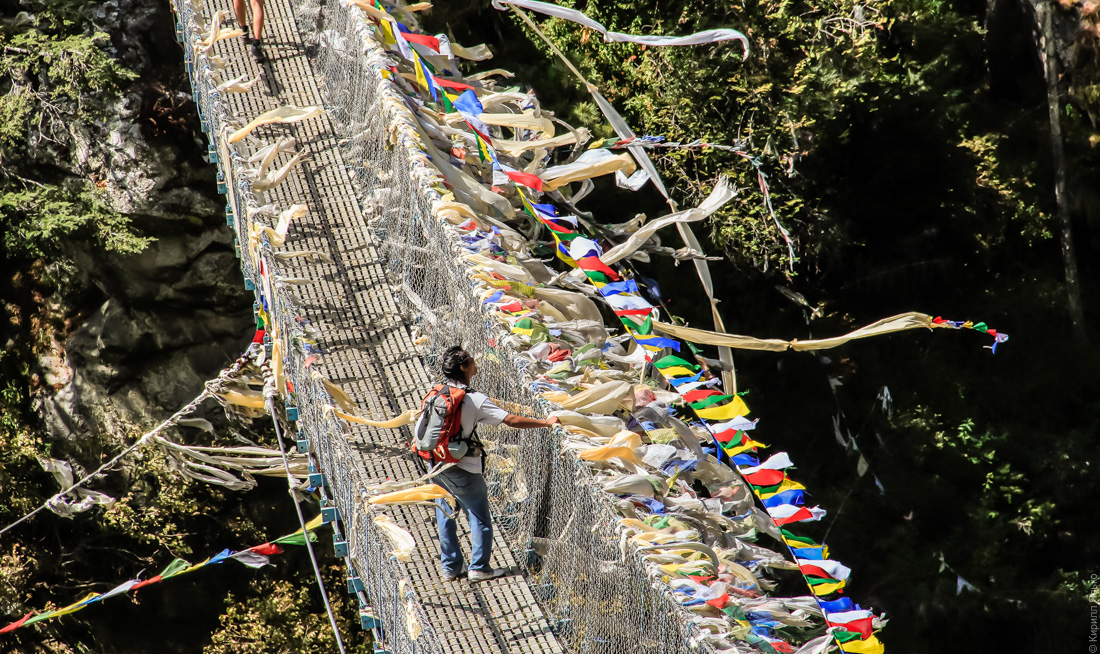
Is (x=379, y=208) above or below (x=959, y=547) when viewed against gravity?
above

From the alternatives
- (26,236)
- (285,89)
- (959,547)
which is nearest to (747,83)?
(285,89)

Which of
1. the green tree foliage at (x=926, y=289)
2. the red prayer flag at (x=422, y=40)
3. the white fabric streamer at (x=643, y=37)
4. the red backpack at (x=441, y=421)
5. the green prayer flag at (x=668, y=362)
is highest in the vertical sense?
the white fabric streamer at (x=643, y=37)

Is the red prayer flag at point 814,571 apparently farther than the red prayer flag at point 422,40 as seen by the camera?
No

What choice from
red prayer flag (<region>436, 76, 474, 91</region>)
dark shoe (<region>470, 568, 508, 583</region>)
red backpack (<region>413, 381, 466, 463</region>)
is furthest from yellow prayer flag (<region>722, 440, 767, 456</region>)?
red prayer flag (<region>436, 76, 474, 91</region>)

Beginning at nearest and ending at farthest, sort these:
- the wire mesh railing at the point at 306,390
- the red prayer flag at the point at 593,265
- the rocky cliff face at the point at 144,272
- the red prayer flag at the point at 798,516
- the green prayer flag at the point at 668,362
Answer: the wire mesh railing at the point at 306,390, the red prayer flag at the point at 798,516, the green prayer flag at the point at 668,362, the red prayer flag at the point at 593,265, the rocky cliff face at the point at 144,272

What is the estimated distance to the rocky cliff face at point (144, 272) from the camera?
10.9 m

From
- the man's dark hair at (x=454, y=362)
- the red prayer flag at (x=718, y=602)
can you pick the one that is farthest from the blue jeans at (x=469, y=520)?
the red prayer flag at (x=718, y=602)

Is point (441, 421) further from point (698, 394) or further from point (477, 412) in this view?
point (698, 394)

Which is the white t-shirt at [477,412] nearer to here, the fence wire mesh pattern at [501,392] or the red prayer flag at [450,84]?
the fence wire mesh pattern at [501,392]

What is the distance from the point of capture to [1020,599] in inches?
432

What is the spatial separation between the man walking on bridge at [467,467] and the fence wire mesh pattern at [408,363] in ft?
0.70

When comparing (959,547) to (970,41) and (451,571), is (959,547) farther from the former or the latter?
(451,571)

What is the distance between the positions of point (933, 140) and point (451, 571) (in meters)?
7.12

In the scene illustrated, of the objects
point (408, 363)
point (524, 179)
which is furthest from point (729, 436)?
point (524, 179)
